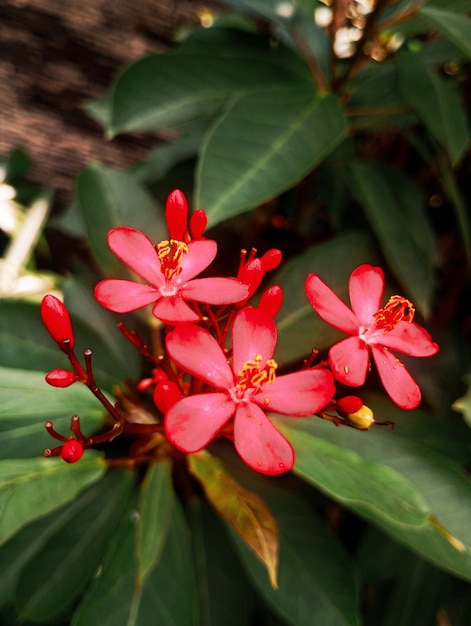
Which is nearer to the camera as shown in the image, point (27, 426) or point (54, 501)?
point (54, 501)

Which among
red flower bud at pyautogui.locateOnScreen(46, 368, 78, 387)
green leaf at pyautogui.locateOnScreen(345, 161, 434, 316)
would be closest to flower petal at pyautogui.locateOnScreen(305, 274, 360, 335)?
red flower bud at pyautogui.locateOnScreen(46, 368, 78, 387)

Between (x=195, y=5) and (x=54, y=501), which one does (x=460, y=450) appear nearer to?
(x=54, y=501)

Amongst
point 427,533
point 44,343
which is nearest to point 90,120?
point 44,343

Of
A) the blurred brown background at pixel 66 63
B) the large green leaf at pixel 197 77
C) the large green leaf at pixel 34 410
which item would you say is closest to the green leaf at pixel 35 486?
the large green leaf at pixel 34 410

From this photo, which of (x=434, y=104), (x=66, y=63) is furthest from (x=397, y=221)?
(x=66, y=63)

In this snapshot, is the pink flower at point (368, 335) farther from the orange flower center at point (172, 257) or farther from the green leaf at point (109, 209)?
the green leaf at point (109, 209)

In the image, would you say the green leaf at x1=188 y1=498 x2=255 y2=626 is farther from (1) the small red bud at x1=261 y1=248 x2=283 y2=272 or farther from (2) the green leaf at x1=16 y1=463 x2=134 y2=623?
(1) the small red bud at x1=261 y1=248 x2=283 y2=272

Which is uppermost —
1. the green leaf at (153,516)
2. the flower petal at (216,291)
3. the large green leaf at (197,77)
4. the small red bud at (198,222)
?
the large green leaf at (197,77)
